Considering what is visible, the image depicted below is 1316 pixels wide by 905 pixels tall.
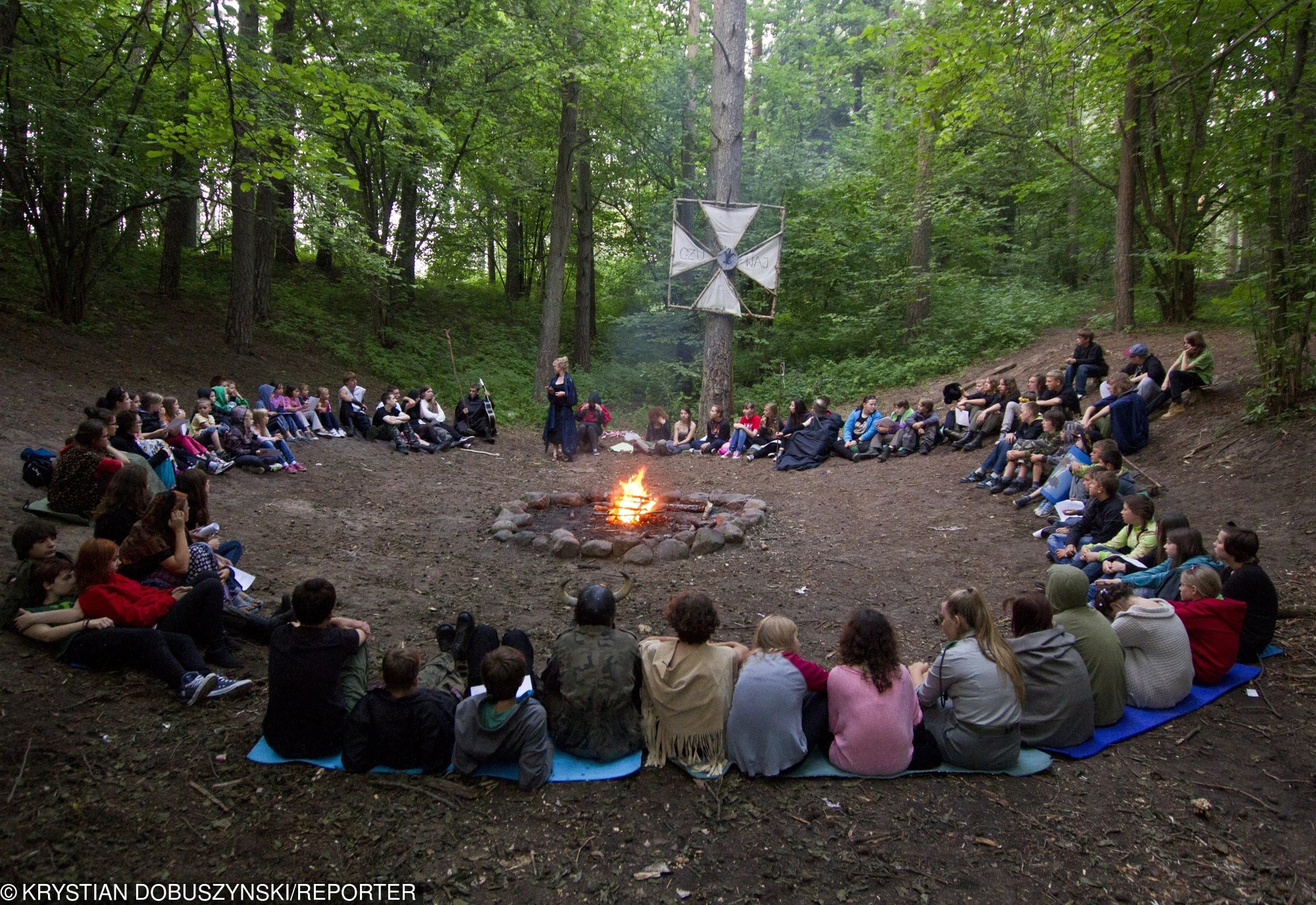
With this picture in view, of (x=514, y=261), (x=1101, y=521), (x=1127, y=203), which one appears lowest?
(x=1101, y=521)

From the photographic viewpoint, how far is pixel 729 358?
12875 millimetres

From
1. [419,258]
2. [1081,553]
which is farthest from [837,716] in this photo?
[419,258]

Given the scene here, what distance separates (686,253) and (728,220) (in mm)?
869

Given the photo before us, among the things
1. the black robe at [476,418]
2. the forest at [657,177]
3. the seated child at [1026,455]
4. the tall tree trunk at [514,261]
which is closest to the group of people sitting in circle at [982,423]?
the seated child at [1026,455]

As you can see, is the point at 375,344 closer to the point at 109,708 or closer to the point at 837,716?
the point at 109,708

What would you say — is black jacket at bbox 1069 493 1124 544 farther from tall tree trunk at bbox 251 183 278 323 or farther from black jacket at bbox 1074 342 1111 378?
tall tree trunk at bbox 251 183 278 323

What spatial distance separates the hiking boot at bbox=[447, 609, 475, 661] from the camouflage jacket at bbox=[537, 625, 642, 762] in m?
0.90

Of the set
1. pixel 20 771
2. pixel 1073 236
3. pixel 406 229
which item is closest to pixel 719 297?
pixel 406 229

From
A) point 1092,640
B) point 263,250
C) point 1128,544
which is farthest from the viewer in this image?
point 263,250

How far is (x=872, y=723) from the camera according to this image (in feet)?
10.2

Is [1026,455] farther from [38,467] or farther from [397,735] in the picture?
[38,467]

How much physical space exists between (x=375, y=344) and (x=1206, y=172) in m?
15.1

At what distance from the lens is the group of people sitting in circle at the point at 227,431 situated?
537cm

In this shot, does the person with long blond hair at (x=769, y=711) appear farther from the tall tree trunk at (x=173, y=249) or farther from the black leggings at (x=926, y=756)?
the tall tree trunk at (x=173, y=249)
